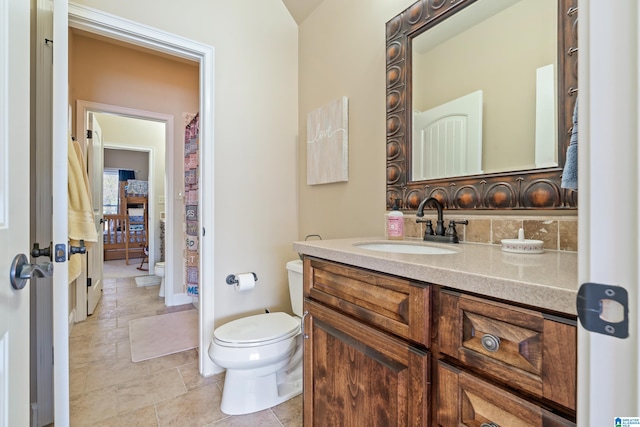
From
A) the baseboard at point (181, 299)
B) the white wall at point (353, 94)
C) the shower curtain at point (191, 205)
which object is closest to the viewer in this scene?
the white wall at point (353, 94)

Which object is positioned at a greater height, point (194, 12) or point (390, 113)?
point (194, 12)

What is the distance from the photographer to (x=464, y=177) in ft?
4.04

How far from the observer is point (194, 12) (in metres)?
1.87

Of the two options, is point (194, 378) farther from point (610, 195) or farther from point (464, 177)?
point (610, 195)

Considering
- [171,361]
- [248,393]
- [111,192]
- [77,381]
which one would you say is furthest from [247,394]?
[111,192]

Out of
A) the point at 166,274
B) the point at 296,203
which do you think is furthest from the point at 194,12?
the point at 166,274

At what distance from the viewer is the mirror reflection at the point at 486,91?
102 cm

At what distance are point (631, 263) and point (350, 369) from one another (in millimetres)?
805

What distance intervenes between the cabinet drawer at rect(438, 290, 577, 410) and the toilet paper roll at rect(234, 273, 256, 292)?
1.49m

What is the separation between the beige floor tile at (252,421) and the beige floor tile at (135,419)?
330 millimetres

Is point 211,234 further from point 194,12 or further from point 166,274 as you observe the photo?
point 166,274

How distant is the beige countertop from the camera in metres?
0.51

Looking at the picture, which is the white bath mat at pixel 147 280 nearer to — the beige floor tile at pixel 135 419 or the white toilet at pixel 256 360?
the beige floor tile at pixel 135 419

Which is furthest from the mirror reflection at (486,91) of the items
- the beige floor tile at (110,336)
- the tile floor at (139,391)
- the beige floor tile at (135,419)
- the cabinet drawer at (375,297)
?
the beige floor tile at (110,336)
